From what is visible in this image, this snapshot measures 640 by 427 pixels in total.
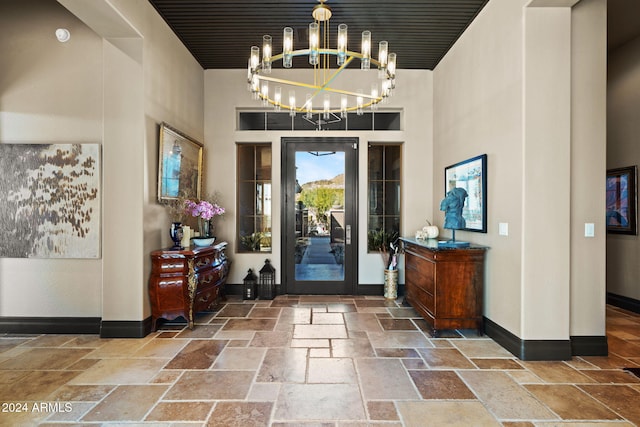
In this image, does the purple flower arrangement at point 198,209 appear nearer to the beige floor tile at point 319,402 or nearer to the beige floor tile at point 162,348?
the beige floor tile at point 162,348

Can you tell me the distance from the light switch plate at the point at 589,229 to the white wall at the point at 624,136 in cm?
231

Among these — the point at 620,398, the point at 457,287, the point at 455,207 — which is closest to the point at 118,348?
the point at 457,287

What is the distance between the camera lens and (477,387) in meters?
2.51

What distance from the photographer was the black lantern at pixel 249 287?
5.04 metres

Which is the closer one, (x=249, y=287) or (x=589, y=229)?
(x=589, y=229)

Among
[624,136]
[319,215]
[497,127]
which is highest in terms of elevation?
[624,136]

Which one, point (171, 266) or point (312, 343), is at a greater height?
point (171, 266)

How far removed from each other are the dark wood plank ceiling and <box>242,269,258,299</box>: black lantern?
3.39m

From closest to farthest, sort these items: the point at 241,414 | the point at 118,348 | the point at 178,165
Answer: the point at 241,414 < the point at 118,348 < the point at 178,165

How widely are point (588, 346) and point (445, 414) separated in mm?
1930

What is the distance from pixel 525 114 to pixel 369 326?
274cm

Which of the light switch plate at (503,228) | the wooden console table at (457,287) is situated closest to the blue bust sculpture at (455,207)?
the wooden console table at (457,287)

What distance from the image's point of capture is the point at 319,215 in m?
5.44

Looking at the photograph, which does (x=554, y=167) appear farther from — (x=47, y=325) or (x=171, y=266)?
(x=47, y=325)
